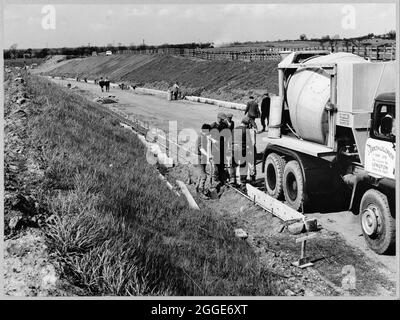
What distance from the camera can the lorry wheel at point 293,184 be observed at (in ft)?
31.6

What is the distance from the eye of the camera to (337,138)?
28.9 feet

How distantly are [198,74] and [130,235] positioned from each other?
4343cm

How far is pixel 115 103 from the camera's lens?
36625 millimetres

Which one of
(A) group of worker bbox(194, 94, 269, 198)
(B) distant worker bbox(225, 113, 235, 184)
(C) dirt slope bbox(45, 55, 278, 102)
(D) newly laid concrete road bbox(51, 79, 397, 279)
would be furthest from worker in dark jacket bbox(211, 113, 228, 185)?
(C) dirt slope bbox(45, 55, 278, 102)

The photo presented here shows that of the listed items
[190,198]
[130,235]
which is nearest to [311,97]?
[190,198]

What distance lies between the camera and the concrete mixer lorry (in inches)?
290

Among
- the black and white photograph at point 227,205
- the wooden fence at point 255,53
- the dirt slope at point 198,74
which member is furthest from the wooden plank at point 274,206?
the dirt slope at point 198,74

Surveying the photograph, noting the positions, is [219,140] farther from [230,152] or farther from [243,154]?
[243,154]

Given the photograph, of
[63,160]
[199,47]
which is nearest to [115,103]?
[63,160]

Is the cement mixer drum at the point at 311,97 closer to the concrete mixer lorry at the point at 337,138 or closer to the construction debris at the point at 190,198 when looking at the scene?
the concrete mixer lorry at the point at 337,138

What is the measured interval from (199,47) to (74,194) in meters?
69.6

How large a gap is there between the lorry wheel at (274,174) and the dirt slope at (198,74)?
69.1 feet

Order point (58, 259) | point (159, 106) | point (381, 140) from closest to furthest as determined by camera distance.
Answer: point (58, 259), point (381, 140), point (159, 106)
